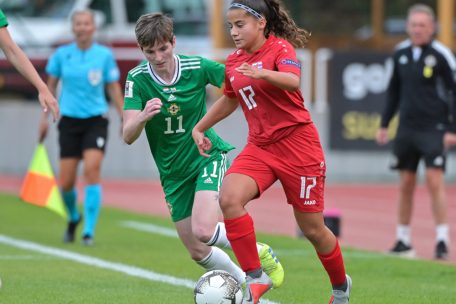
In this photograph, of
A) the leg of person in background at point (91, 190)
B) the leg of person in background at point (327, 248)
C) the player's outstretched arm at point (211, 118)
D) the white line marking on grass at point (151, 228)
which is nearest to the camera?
the leg of person in background at point (327, 248)

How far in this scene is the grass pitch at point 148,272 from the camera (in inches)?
344

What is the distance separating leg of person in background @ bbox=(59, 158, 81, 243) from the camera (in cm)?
1262

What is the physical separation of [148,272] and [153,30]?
2.96 meters

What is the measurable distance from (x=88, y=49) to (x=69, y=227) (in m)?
1.92

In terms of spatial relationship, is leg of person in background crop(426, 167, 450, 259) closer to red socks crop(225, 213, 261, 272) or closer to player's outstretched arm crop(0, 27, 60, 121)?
red socks crop(225, 213, 261, 272)

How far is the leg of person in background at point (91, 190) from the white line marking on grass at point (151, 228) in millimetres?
1421

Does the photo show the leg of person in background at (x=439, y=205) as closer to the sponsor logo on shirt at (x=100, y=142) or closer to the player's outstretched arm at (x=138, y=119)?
the sponsor logo on shirt at (x=100, y=142)

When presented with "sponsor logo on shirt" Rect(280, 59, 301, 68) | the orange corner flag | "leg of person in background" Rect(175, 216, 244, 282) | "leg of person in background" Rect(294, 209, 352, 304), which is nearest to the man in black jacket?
the orange corner flag

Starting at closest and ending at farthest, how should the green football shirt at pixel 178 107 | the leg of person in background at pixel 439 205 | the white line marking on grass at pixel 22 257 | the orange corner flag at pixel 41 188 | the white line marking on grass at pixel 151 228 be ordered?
the green football shirt at pixel 178 107, the white line marking on grass at pixel 22 257, the leg of person in background at pixel 439 205, the orange corner flag at pixel 41 188, the white line marking on grass at pixel 151 228

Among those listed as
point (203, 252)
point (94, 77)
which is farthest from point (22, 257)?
point (203, 252)

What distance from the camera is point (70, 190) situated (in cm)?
1287

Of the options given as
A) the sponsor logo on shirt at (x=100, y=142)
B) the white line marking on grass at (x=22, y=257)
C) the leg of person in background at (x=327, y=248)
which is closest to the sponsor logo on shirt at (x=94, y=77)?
the sponsor logo on shirt at (x=100, y=142)

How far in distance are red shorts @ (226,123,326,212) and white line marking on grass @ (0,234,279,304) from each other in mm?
1141

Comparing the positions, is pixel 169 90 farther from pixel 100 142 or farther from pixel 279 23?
pixel 100 142
